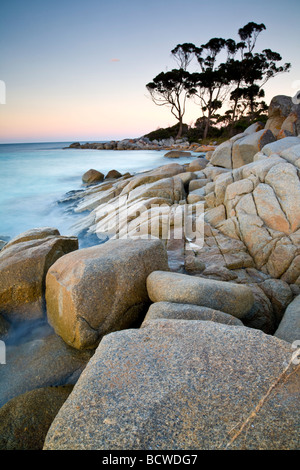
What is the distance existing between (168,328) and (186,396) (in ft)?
2.30

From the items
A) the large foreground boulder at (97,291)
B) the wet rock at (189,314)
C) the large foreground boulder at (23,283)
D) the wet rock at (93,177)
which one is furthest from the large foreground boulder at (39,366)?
the wet rock at (93,177)

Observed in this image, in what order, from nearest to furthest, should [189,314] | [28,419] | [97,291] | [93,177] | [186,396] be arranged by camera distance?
1. [186,396]
2. [28,419]
3. [189,314]
4. [97,291]
5. [93,177]

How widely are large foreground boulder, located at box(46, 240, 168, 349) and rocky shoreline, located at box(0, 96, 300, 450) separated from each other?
2cm

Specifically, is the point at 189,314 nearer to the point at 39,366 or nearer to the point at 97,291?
the point at 97,291

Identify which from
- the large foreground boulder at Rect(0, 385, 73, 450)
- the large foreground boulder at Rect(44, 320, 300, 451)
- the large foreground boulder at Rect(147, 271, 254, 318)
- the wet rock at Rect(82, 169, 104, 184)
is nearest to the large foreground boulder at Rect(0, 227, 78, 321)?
the large foreground boulder at Rect(0, 385, 73, 450)

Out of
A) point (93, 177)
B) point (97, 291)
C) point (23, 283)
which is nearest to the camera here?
point (97, 291)

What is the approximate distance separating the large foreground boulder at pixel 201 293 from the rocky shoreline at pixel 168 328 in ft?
0.05

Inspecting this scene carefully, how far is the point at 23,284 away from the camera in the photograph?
413 centimetres

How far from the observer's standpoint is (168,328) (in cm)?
246

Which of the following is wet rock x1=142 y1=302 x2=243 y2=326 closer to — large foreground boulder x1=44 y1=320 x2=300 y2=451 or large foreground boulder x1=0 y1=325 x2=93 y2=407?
large foreground boulder x1=44 y1=320 x2=300 y2=451

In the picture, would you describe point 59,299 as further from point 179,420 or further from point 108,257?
point 179,420

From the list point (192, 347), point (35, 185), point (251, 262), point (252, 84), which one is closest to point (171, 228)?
point (251, 262)

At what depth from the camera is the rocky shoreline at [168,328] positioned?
1658 mm

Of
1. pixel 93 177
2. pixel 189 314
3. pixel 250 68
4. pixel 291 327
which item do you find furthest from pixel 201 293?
pixel 250 68
